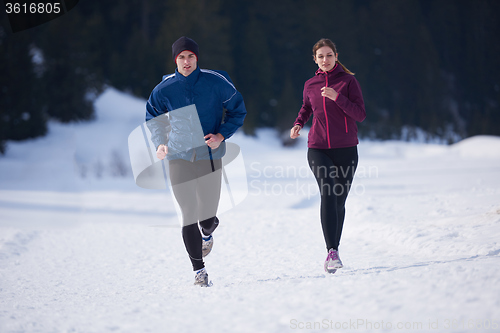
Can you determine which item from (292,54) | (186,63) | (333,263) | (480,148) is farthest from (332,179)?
(292,54)

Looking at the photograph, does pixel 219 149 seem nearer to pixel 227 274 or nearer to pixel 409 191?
pixel 227 274

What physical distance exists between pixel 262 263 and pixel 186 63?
1.89 m

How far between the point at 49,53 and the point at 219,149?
16.7 m

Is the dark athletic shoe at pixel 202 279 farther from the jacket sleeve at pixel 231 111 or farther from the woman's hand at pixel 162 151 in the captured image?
the jacket sleeve at pixel 231 111

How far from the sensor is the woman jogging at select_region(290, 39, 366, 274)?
328 centimetres

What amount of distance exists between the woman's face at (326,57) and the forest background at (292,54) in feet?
49.9

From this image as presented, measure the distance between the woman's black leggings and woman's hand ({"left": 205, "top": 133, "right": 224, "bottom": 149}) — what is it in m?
0.72

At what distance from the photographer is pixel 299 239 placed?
498cm

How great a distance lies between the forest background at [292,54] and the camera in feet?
60.6

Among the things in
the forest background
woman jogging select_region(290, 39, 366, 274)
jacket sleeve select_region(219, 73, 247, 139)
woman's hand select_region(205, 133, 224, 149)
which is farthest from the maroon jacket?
the forest background

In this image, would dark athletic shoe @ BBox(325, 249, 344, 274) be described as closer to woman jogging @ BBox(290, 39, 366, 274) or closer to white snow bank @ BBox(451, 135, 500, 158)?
woman jogging @ BBox(290, 39, 366, 274)

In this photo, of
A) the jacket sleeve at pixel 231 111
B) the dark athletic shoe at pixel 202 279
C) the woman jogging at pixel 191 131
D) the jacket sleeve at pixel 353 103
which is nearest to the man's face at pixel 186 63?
the woman jogging at pixel 191 131

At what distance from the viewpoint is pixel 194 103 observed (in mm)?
3215

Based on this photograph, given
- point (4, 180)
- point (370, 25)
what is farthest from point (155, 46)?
point (370, 25)
